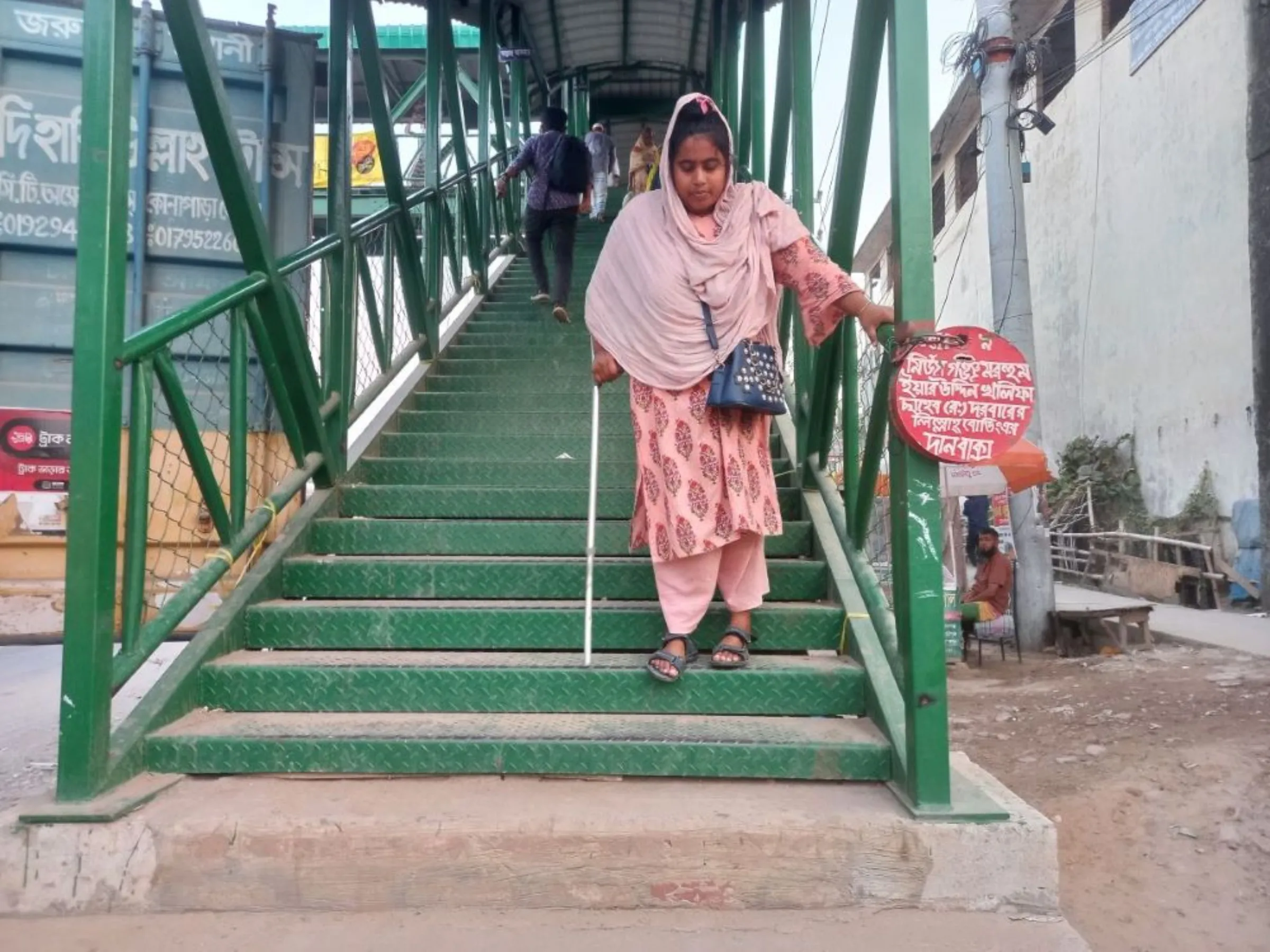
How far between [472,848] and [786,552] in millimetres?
1713

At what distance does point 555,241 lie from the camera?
20.2 ft

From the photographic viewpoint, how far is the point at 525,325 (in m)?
5.96

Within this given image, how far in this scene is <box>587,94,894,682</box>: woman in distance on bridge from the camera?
2580mm

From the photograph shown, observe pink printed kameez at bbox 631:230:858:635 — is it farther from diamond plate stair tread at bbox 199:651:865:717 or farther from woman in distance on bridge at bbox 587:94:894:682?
diamond plate stair tread at bbox 199:651:865:717

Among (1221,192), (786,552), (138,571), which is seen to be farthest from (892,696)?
(1221,192)

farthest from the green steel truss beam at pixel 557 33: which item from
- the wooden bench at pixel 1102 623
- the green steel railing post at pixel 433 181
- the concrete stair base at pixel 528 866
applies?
the concrete stair base at pixel 528 866

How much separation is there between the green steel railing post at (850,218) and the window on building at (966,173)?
16.5 meters

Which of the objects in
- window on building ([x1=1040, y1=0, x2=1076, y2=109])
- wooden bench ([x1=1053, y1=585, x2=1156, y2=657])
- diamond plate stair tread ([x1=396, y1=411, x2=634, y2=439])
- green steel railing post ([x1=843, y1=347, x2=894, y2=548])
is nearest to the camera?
green steel railing post ([x1=843, y1=347, x2=894, y2=548])

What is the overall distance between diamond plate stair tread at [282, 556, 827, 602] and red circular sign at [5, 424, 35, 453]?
6.44ft

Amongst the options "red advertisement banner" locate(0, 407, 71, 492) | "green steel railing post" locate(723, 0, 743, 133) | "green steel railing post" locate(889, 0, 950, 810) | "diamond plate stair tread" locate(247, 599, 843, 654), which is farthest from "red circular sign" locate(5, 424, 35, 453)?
"green steel railing post" locate(723, 0, 743, 133)

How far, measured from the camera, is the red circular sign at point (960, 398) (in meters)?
2.13

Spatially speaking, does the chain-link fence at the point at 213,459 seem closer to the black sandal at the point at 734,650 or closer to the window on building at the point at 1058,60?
the black sandal at the point at 734,650

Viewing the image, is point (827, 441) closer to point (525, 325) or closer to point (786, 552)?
point (786, 552)

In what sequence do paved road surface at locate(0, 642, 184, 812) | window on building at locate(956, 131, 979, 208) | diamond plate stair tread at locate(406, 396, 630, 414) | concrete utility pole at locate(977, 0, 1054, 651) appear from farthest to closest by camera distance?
window on building at locate(956, 131, 979, 208)
concrete utility pole at locate(977, 0, 1054, 651)
diamond plate stair tread at locate(406, 396, 630, 414)
paved road surface at locate(0, 642, 184, 812)
